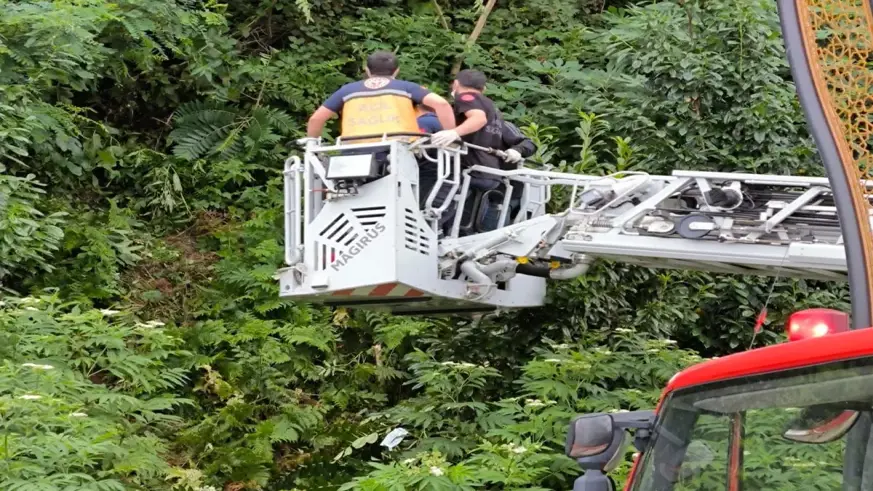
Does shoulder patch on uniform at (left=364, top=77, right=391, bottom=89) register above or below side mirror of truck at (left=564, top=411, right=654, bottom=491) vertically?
above

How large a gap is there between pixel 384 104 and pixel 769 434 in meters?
5.35

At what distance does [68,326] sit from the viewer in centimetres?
915

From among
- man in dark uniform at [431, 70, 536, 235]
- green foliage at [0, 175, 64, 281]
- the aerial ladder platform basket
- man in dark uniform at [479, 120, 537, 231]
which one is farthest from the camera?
green foliage at [0, 175, 64, 281]

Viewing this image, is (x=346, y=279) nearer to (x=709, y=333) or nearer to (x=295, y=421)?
(x=295, y=421)

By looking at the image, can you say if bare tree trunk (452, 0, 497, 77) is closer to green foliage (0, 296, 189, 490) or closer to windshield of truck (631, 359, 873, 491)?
green foliage (0, 296, 189, 490)

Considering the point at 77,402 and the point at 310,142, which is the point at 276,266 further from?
the point at 77,402

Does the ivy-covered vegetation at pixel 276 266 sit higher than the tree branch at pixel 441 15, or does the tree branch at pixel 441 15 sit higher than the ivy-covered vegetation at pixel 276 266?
the tree branch at pixel 441 15

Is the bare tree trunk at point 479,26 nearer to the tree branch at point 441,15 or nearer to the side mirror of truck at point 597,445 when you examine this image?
the tree branch at point 441,15

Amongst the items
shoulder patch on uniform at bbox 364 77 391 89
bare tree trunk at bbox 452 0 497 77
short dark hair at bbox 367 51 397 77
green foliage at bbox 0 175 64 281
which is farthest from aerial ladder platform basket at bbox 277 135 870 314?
bare tree trunk at bbox 452 0 497 77

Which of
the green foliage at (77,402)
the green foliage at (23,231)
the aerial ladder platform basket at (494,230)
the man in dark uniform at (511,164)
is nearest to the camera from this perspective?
the green foliage at (77,402)

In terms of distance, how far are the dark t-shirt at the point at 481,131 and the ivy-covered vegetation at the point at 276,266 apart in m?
0.95

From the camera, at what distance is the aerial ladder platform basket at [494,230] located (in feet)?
24.1

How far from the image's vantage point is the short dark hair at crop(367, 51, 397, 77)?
8.64 metres

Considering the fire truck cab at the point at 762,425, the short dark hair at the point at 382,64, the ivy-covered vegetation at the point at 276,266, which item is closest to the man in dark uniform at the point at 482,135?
the short dark hair at the point at 382,64
